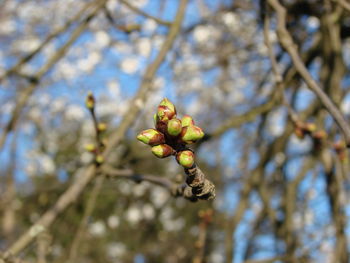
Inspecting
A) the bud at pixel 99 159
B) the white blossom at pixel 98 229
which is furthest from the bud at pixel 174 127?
the white blossom at pixel 98 229

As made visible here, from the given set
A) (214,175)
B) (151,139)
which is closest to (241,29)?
(214,175)

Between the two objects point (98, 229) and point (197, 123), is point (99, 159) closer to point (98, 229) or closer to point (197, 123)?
point (197, 123)

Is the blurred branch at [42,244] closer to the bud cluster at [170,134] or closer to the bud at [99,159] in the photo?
the bud at [99,159]

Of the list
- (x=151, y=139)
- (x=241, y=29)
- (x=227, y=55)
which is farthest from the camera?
(x=241, y=29)

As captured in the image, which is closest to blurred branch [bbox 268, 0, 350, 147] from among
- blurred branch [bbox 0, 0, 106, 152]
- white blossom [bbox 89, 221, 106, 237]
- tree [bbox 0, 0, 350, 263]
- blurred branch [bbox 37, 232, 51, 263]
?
tree [bbox 0, 0, 350, 263]

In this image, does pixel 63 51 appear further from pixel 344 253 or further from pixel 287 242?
pixel 344 253

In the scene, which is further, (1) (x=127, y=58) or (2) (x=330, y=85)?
(1) (x=127, y=58)

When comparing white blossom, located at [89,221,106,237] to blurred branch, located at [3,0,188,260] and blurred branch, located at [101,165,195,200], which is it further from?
blurred branch, located at [101,165,195,200]

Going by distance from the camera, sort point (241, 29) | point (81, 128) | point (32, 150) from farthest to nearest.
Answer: point (81, 128), point (32, 150), point (241, 29)
